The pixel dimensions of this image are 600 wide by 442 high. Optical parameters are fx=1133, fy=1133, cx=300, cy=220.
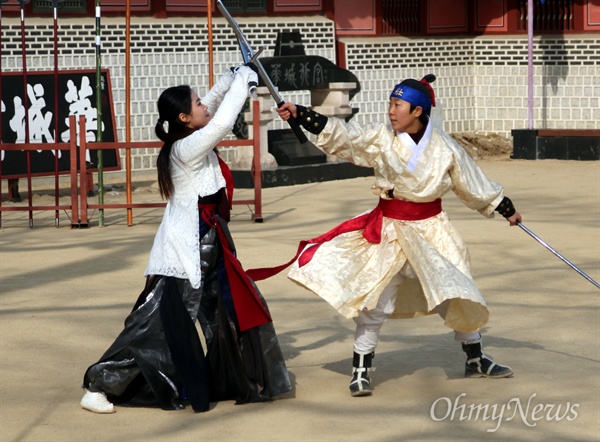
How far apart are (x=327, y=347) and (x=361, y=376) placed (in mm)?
1049

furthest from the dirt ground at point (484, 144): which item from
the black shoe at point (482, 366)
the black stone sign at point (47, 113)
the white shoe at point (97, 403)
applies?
the white shoe at point (97, 403)

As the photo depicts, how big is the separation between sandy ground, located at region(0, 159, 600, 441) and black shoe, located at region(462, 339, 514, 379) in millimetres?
55

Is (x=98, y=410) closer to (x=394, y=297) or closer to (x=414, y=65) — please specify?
(x=394, y=297)

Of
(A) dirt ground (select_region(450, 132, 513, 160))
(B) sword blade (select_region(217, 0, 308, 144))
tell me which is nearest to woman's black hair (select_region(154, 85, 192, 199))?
(B) sword blade (select_region(217, 0, 308, 144))

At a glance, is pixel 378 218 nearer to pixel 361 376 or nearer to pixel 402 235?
pixel 402 235

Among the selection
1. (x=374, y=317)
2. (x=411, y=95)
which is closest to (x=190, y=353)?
(x=374, y=317)

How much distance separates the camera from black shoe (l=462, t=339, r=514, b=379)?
566cm

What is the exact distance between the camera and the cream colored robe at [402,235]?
17.7ft

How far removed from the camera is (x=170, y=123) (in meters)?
5.41

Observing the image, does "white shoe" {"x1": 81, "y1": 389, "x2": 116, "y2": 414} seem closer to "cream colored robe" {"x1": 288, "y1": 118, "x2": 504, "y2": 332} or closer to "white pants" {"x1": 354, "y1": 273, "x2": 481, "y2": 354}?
"cream colored robe" {"x1": 288, "y1": 118, "x2": 504, "y2": 332}

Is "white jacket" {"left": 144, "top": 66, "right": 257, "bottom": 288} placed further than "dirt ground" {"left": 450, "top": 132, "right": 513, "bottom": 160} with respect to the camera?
No

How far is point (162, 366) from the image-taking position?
532cm

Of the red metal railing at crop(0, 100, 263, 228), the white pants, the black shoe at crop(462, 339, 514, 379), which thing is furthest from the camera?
the red metal railing at crop(0, 100, 263, 228)

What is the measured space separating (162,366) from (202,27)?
11.2 m
